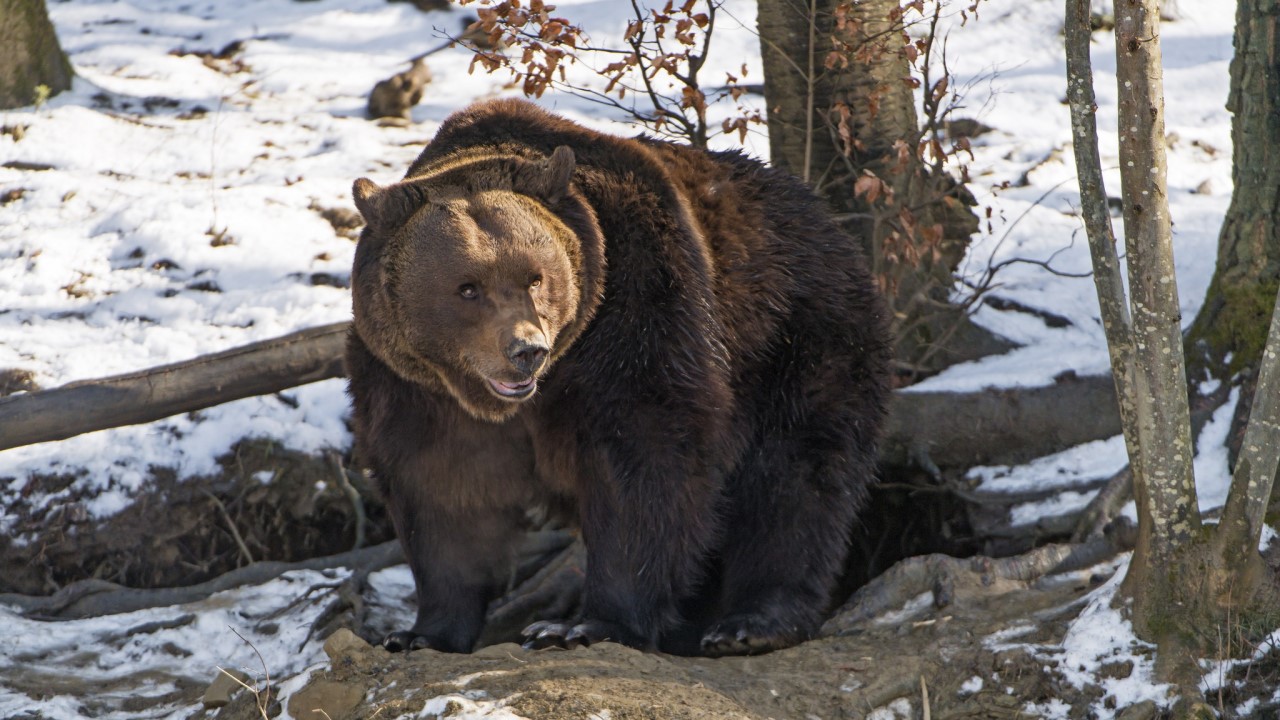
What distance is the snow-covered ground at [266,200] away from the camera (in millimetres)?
5445

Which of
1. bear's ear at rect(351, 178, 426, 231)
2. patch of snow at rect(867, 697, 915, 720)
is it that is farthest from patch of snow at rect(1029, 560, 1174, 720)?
bear's ear at rect(351, 178, 426, 231)

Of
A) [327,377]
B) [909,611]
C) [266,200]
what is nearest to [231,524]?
[327,377]

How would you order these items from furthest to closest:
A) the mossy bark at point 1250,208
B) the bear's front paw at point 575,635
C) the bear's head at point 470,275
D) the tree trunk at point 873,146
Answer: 1. the tree trunk at point 873,146
2. the mossy bark at point 1250,208
3. the bear's front paw at point 575,635
4. the bear's head at point 470,275

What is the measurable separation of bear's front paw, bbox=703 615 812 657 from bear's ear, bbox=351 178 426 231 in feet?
6.23

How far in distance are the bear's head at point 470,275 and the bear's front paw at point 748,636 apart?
117cm

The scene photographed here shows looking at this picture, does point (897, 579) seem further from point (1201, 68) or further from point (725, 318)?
point (1201, 68)

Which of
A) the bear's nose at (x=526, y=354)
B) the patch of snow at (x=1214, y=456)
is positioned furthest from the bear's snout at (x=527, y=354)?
the patch of snow at (x=1214, y=456)

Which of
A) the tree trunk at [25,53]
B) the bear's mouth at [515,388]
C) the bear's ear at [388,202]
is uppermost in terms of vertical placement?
the tree trunk at [25,53]

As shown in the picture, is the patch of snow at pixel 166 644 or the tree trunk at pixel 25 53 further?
the tree trunk at pixel 25 53

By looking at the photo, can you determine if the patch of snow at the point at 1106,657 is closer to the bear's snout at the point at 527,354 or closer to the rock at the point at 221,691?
the bear's snout at the point at 527,354

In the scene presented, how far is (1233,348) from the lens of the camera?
4.95 m

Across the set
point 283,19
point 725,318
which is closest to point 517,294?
point 725,318

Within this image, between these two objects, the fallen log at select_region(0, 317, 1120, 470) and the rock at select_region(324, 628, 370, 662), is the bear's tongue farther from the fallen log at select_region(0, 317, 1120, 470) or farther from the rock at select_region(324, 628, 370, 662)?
the fallen log at select_region(0, 317, 1120, 470)

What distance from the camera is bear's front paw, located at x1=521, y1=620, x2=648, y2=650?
13.5ft
